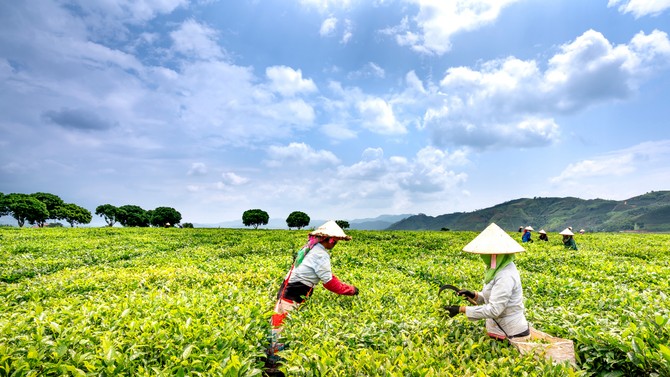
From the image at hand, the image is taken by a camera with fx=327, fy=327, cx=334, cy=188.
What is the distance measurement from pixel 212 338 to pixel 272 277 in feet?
16.7

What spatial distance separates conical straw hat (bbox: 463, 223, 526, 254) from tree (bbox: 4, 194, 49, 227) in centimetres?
8801

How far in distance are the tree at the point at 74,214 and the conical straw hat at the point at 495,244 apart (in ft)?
321

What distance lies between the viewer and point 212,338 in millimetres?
4238

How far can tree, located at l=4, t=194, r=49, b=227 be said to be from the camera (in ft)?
214

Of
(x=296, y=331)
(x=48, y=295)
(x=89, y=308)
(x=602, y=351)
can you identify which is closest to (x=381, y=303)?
(x=296, y=331)

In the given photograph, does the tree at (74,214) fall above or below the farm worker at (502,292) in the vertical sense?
above

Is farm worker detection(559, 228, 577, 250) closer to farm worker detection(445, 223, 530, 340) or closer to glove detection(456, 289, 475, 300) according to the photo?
glove detection(456, 289, 475, 300)

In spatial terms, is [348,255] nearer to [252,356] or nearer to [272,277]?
[272,277]

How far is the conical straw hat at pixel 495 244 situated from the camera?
4453 mm

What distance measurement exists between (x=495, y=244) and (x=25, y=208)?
88.8 meters

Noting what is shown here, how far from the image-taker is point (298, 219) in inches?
3925

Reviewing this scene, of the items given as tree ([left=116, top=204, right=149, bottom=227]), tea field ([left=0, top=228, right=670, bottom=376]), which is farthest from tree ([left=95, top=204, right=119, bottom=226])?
tea field ([left=0, top=228, right=670, bottom=376])

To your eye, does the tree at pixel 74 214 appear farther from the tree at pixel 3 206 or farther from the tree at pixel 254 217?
the tree at pixel 254 217

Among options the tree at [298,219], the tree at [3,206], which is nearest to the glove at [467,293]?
the tree at [3,206]
